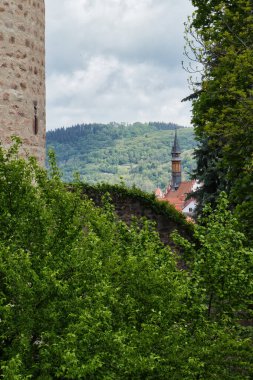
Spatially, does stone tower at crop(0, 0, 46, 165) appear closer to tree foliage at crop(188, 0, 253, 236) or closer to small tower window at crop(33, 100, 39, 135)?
small tower window at crop(33, 100, 39, 135)

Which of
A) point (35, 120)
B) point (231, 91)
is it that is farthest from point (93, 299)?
point (231, 91)

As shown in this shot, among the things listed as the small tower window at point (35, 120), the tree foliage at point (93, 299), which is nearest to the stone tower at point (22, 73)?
the small tower window at point (35, 120)

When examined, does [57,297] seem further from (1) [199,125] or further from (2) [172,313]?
(1) [199,125]

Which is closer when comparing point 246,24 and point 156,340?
point 156,340

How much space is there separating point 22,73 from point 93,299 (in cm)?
569

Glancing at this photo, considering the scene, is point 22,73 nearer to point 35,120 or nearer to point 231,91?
point 35,120

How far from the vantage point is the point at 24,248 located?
27.7ft

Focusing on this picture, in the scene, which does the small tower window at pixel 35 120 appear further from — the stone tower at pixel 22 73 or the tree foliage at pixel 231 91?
the tree foliage at pixel 231 91

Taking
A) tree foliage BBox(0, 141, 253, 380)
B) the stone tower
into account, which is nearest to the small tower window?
the stone tower

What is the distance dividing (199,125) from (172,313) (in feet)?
34.5

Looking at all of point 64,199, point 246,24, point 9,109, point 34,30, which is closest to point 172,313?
point 64,199

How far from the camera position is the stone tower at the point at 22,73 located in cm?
1227

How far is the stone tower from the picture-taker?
12.3m

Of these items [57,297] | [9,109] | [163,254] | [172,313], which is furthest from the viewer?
[9,109]
